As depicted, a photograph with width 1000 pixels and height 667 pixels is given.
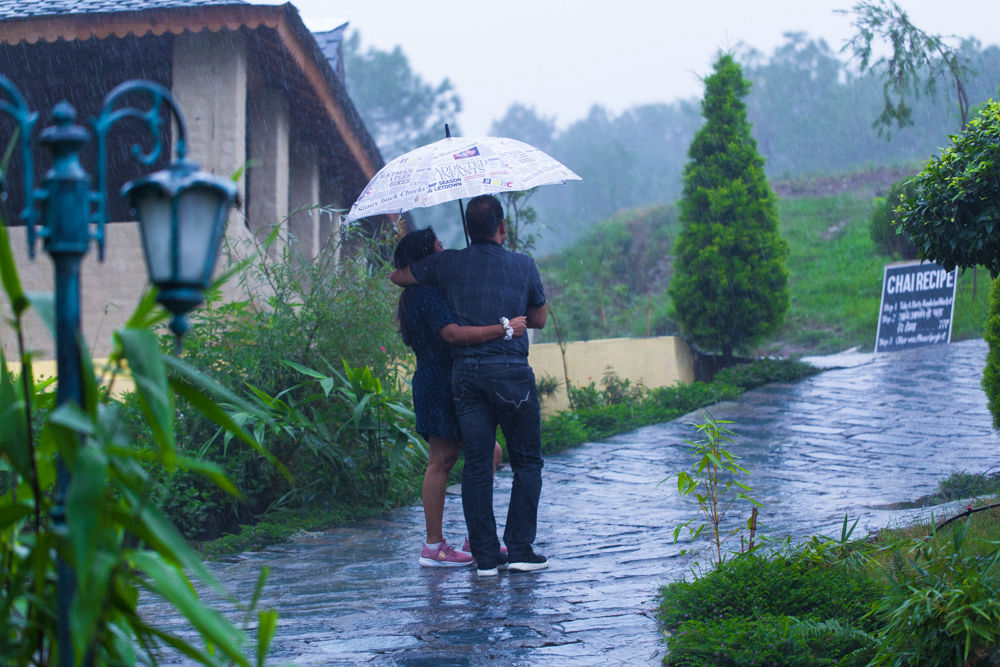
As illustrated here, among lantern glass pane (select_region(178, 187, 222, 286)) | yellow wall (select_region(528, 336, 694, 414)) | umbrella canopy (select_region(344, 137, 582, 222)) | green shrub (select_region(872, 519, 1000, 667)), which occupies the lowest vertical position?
green shrub (select_region(872, 519, 1000, 667))

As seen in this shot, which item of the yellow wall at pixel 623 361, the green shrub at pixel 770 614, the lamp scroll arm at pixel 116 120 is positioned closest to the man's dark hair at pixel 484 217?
the green shrub at pixel 770 614

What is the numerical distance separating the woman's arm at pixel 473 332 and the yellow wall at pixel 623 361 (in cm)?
796

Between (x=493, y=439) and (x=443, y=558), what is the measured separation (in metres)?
0.67

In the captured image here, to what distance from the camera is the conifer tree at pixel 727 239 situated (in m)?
12.1

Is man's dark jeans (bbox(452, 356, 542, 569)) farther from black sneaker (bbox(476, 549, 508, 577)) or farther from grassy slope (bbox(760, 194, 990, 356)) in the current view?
grassy slope (bbox(760, 194, 990, 356))

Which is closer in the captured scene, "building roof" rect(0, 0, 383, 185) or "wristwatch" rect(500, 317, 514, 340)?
"wristwatch" rect(500, 317, 514, 340)

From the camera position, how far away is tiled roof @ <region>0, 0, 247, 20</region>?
25.2 ft

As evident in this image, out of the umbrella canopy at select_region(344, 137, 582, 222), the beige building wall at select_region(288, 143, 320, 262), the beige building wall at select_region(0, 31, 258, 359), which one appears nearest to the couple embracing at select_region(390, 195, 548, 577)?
the umbrella canopy at select_region(344, 137, 582, 222)

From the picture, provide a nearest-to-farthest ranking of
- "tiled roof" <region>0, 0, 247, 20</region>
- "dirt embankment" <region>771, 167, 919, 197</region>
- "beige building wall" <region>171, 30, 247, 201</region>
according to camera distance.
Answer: "tiled roof" <region>0, 0, 247, 20</region> < "beige building wall" <region>171, 30, 247, 201</region> < "dirt embankment" <region>771, 167, 919, 197</region>

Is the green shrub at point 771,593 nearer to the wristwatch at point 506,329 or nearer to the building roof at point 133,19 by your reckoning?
the wristwatch at point 506,329

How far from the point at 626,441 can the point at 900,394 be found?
3.32m

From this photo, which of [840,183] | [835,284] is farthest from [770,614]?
[840,183]

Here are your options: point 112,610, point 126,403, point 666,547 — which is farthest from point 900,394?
point 112,610

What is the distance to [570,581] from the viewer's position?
411cm
